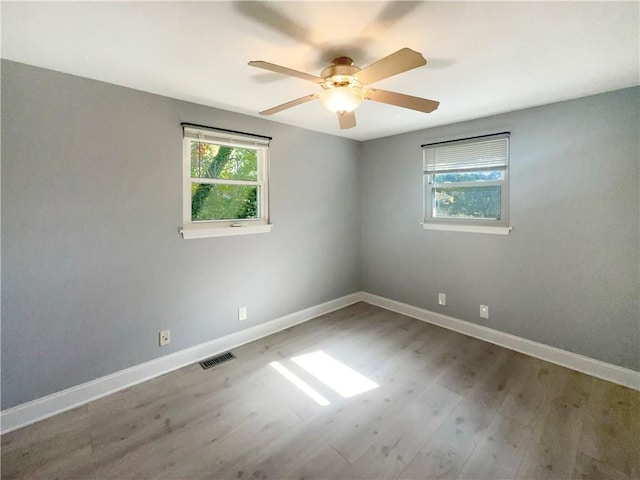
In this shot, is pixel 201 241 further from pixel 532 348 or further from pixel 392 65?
pixel 532 348

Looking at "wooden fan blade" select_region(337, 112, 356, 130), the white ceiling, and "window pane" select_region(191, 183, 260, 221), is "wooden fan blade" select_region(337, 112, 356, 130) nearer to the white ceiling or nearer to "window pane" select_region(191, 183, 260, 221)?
the white ceiling

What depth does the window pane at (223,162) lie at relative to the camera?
271cm

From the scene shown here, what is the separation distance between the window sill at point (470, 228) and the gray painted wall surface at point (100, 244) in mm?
1990

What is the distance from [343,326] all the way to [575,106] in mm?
3141

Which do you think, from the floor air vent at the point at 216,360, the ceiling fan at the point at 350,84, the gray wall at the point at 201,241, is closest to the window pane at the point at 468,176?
the gray wall at the point at 201,241

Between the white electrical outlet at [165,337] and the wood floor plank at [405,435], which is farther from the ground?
the white electrical outlet at [165,337]

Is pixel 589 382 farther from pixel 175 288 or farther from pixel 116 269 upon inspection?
pixel 116 269

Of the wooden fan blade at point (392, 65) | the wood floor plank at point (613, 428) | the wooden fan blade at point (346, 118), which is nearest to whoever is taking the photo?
the wooden fan blade at point (392, 65)

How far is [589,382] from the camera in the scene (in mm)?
2391

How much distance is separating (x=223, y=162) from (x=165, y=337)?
1743 millimetres

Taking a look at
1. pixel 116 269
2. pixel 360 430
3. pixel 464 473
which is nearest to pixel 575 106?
pixel 464 473

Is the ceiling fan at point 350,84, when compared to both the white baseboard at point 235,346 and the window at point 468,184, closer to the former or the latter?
the window at point 468,184

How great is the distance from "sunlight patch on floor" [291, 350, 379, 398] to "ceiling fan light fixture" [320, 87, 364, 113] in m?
2.12

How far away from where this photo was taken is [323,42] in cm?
166
